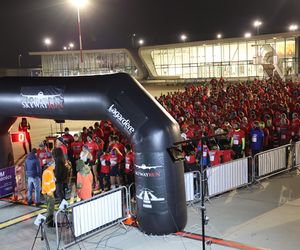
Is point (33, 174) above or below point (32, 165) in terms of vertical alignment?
below

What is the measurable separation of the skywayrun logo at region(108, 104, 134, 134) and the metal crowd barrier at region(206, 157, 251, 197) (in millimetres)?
2734

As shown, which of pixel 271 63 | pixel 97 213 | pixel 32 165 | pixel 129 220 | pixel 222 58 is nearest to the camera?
pixel 97 213

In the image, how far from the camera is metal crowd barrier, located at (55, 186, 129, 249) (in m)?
8.55

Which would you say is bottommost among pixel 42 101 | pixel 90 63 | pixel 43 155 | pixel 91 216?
pixel 91 216

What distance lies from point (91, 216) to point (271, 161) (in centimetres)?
629

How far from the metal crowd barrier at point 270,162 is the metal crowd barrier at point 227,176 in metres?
0.45

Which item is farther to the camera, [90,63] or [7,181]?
[90,63]

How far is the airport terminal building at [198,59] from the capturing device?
40969 millimetres

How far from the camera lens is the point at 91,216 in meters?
8.85

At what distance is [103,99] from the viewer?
30.3 ft

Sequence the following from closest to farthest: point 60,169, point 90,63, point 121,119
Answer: point 121,119
point 60,169
point 90,63

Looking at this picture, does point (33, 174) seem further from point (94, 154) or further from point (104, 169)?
point (94, 154)

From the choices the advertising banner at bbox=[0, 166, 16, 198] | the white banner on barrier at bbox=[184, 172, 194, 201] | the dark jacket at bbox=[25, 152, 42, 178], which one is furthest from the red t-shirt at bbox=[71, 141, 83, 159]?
the white banner on barrier at bbox=[184, 172, 194, 201]

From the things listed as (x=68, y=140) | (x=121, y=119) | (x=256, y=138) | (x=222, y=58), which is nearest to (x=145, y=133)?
(x=121, y=119)
